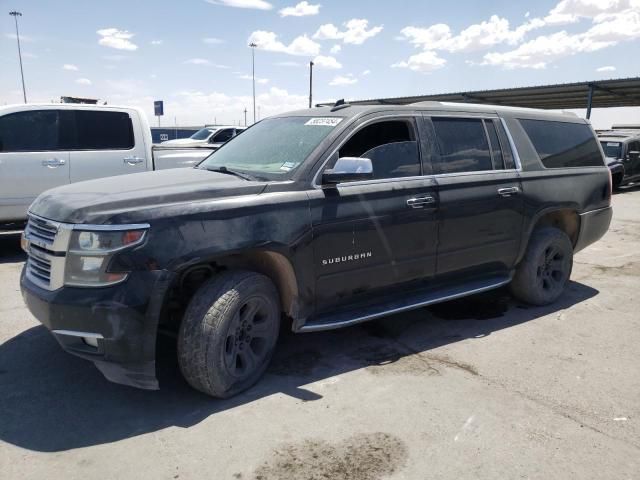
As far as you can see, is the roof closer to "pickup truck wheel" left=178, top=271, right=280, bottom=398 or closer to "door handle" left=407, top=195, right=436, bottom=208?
"door handle" left=407, top=195, right=436, bottom=208

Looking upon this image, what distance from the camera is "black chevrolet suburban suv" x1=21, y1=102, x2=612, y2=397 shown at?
294cm

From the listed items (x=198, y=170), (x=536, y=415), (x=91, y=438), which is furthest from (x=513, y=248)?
(x=91, y=438)

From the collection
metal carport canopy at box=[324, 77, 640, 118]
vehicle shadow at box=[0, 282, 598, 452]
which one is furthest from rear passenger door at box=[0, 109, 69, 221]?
metal carport canopy at box=[324, 77, 640, 118]

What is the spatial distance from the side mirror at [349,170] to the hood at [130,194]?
47 cm

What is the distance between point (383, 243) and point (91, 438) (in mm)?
2257

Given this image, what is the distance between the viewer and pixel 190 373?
3.17 metres

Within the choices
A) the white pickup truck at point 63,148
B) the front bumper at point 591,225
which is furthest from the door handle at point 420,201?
the white pickup truck at point 63,148

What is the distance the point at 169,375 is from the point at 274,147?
1838 mm

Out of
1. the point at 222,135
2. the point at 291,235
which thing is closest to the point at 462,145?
the point at 291,235

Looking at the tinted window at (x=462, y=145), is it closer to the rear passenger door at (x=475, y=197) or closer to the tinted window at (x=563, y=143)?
the rear passenger door at (x=475, y=197)

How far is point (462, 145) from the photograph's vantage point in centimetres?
443

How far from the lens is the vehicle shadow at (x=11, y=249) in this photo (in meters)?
6.88

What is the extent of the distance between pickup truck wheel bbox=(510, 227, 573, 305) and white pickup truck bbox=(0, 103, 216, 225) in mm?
4274

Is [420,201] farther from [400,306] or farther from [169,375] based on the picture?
[169,375]
